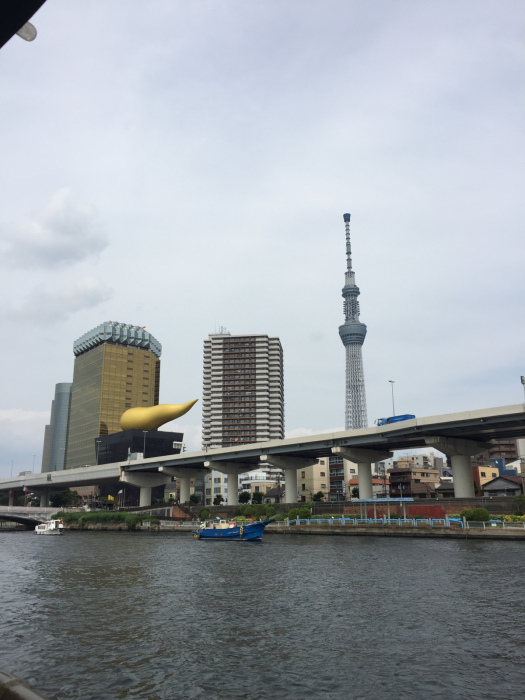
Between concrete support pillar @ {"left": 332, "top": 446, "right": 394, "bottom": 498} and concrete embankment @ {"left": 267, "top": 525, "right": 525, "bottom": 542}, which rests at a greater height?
concrete support pillar @ {"left": 332, "top": 446, "right": 394, "bottom": 498}

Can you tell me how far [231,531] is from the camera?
7188 cm

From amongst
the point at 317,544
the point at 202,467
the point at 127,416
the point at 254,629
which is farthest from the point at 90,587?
the point at 127,416

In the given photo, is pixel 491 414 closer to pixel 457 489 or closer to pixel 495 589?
pixel 457 489

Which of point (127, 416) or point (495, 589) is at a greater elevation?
point (127, 416)

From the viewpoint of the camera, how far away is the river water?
632 inches

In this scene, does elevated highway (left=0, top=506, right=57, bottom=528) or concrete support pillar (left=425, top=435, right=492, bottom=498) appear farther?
elevated highway (left=0, top=506, right=57, bottom=528)

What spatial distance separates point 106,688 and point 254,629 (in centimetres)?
806

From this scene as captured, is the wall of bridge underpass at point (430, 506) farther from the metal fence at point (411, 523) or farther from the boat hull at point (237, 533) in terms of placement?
the boat hull at point (237, 533)

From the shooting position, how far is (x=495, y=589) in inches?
1177

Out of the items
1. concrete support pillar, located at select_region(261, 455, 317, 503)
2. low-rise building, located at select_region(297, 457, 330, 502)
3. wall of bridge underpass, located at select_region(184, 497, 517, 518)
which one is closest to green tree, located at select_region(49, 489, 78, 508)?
low-rise building, located at select_region(297, 457, 330, 502)

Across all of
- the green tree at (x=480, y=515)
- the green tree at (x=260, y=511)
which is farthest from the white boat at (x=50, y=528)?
the green tree at (x=480, y=515)

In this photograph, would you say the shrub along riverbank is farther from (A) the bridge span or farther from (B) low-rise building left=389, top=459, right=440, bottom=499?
(B) low-rise building left=389, top=459, right=440, bottom=499

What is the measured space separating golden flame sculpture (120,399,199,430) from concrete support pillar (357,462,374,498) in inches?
2665

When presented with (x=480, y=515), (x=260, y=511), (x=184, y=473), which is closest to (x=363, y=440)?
(x=260, y=511)
